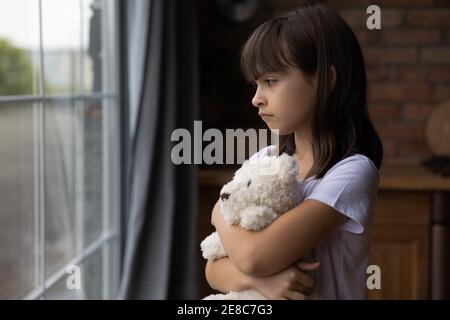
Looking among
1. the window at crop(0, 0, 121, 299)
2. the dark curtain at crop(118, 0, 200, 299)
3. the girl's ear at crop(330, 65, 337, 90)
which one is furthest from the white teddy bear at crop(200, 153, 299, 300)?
the dark curtain at crop(118, 0, 200, 299)

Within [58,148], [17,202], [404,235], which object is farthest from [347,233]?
[404,235]

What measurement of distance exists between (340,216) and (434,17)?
73.4 inches

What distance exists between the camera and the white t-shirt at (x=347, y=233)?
0.86 m

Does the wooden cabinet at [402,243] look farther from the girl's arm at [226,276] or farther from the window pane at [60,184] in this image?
the girl's arm at [226,276]

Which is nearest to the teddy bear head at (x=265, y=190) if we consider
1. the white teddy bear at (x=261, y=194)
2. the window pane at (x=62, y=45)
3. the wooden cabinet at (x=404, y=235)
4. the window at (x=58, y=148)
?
the white teddy bear at (x=261, y=194)

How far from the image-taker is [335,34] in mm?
853

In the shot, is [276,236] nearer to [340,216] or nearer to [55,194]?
[340,216]

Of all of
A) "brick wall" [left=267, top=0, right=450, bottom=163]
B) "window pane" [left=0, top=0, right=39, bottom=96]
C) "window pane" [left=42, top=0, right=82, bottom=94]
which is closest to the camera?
"window pane" [left=0, top=0, right=39, bottom=96]

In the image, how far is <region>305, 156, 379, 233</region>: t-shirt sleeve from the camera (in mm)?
852

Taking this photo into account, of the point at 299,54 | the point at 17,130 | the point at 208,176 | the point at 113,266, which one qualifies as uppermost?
the point at 299,54

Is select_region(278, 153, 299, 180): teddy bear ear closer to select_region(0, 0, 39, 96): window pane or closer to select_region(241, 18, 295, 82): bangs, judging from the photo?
select_region(241, 18, 295, 82): bangs

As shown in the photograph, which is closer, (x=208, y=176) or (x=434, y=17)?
(x=208, y=176)

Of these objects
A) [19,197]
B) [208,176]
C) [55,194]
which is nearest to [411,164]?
[208,176]

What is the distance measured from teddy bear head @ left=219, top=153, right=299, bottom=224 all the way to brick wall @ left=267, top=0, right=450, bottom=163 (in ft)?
5.68
